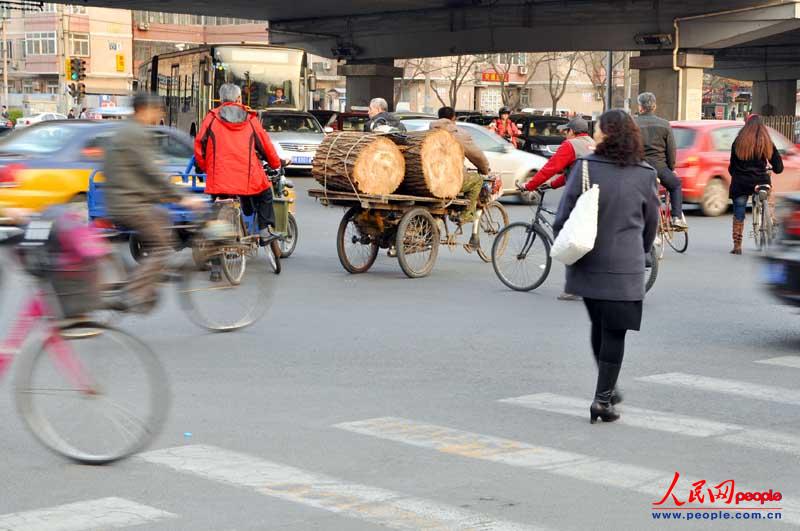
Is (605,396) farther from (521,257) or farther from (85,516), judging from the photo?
(521,257)

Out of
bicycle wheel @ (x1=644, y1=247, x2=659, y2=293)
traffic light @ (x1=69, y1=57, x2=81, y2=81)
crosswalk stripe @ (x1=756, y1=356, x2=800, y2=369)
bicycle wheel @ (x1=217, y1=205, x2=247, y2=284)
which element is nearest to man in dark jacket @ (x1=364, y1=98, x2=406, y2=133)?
bicycle wheel @ (x1=644, y1=247, x2=659, y2=293)

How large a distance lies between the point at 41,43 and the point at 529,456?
97.2 m

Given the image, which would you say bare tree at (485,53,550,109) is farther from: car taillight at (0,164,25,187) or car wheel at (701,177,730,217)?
car taillight at (0,164,25,187)

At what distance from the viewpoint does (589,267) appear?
713 cm

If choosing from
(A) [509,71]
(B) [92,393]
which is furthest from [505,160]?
(A) [509,71]

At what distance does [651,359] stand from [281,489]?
425 cm

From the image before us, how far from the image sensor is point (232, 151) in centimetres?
1244

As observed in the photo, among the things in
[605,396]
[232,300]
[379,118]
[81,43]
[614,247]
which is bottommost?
[605,396]

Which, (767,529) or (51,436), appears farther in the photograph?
(51,436)

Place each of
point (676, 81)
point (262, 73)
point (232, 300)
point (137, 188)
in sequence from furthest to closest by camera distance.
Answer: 1. point (676, 81)
2. point (262, 73)
3. point (232, 300)
4. point (137, 188)

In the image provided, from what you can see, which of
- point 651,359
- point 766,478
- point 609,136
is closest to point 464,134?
point 651,359

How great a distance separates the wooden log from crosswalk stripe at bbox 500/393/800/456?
18.9ft

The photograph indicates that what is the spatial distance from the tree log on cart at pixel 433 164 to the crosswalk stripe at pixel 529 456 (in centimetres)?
675

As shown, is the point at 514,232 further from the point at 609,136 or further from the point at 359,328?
the point at 609,136
